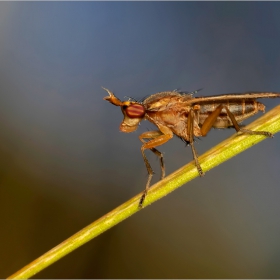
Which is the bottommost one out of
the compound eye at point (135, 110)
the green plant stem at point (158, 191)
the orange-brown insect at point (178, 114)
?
the green plant stem at point (158, 191)

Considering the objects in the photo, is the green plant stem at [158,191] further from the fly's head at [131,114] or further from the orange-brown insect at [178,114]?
the fly's head at [131,114]

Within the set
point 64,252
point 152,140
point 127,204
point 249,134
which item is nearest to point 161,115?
point 152,140

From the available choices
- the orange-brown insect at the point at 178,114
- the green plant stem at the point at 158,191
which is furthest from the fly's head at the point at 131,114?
the green plant stem at the point at 158,191

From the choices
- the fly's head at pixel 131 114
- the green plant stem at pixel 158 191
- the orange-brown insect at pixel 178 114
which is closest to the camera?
the green plant stem at pixel 158 191

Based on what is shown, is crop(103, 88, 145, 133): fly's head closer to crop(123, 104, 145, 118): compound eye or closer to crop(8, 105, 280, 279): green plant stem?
crop(123, 104, 145, 118): compound eye

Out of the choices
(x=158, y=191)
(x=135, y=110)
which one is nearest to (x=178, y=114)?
(x=135, y=110)

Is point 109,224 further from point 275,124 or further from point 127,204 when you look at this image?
point 275,124
